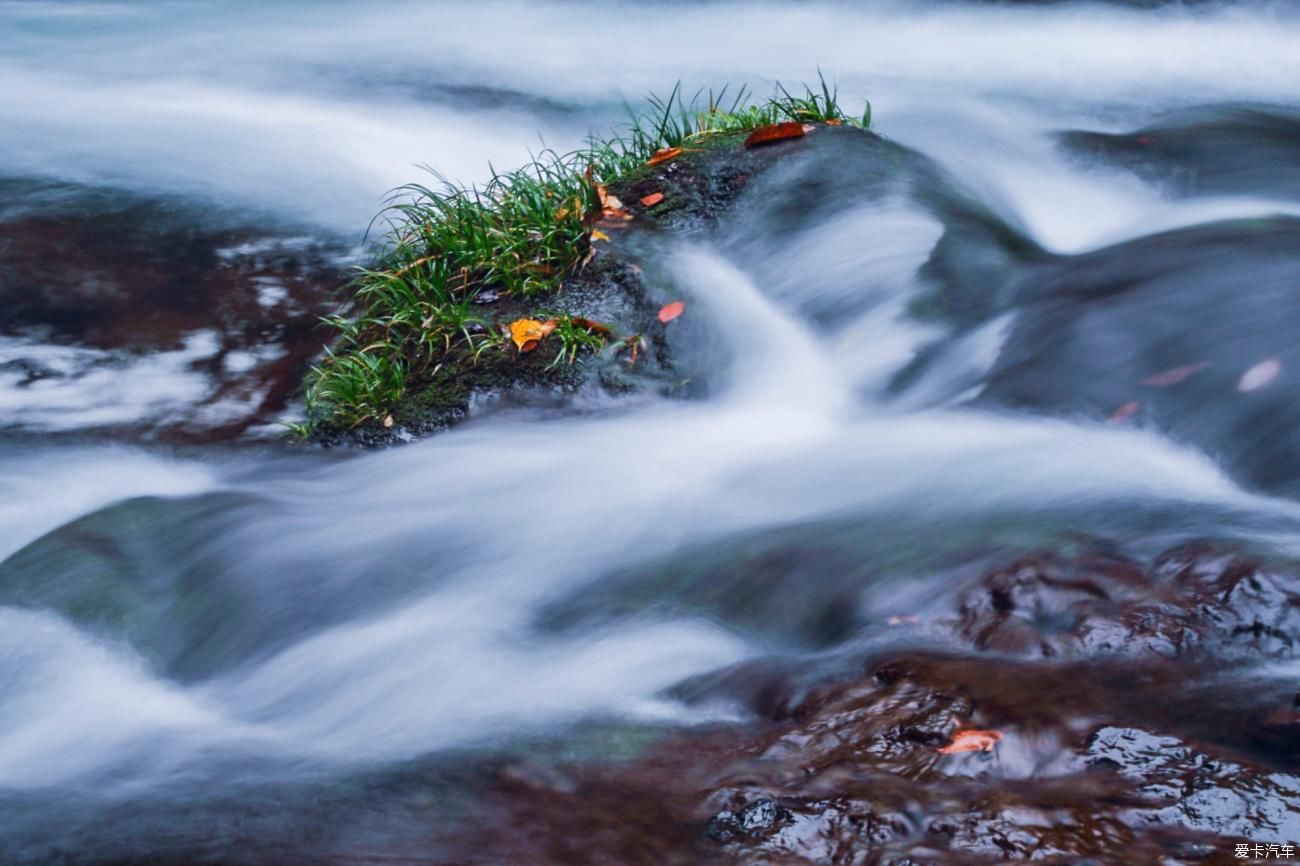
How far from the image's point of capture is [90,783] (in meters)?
3.10

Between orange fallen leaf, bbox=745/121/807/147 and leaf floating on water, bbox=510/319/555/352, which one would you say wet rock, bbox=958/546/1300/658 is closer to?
leaf floating on water, bbox=510/319/555/352

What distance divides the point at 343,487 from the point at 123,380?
1519 millimetres

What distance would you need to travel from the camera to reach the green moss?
16.3 feet

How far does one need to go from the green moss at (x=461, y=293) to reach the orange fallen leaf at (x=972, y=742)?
2.65m

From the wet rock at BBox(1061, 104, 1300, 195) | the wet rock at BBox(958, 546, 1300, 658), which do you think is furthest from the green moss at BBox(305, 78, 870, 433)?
the wet rock at BBox(958, 546, 1300, 658)

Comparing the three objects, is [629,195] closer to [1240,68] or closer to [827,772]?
[827,772]

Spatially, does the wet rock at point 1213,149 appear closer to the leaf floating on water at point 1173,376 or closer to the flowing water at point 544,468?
the flowing water at point 544,468

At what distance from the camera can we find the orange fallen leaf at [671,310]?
4.99 meters

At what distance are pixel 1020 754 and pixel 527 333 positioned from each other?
9.64ft

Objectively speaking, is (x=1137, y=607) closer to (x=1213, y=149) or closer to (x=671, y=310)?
(x=671, y=310)

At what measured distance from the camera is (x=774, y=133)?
5.75 m

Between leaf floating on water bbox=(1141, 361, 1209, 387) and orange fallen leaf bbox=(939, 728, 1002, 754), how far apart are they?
1.97 metres

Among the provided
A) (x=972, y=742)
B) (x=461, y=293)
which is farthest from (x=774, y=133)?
(x=972, y=742)

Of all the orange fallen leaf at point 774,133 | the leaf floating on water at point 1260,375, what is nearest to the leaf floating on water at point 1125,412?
the leaf floating on water at point 1260,375
